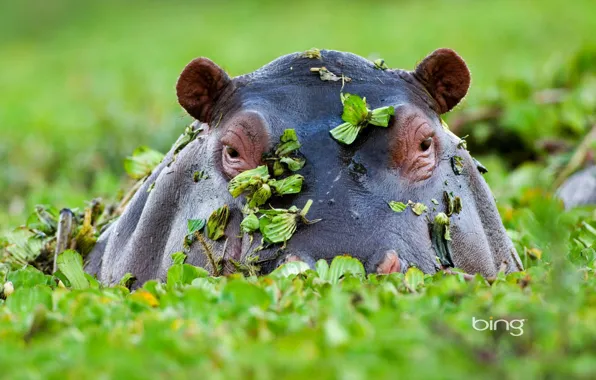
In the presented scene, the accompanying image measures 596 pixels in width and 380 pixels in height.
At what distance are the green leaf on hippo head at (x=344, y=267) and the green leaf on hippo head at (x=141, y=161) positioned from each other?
6.96 ft

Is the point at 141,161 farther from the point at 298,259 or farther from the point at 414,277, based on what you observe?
the point at 414,277

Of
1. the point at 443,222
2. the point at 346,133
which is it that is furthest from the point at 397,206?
the point at 346,133

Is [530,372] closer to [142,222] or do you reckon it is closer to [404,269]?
[404,269]

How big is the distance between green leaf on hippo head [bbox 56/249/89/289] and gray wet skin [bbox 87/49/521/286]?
363mm

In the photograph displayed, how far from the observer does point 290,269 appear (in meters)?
3.57

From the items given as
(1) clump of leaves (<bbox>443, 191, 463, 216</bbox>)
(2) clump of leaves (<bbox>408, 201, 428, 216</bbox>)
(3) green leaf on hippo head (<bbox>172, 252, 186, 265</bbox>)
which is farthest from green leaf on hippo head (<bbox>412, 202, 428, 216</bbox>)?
(3) green leaf on hippo head (<bbox>172, 252, 186, 265</bbox>)

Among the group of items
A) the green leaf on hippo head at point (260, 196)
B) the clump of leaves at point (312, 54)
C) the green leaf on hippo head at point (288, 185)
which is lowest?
the green leaf on hippo head at point (260, 196)

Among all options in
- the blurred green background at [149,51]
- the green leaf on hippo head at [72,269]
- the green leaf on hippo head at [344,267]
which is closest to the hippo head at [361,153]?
the green leaf on hippo head at [344,267]

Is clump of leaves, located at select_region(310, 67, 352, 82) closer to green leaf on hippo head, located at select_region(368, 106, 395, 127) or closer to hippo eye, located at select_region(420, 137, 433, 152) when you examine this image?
green leaf on hippo head, located at select_region(368, 106, 395, 127)

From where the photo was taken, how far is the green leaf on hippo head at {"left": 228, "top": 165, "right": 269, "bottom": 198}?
13.0 ft

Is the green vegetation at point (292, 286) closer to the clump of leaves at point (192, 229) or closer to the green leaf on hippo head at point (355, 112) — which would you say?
the clump of leaves at point (192, 229)

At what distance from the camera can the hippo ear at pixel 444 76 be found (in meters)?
4.49

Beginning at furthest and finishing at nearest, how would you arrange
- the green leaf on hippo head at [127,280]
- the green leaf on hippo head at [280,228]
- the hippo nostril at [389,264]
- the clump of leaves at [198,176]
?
1. the green leaf on hippo head at [127,280]
2. the clump of leaves at [198,176]
3. the green leaf on hippo head at [280,228]
4. the hippo nostril at [389,264]

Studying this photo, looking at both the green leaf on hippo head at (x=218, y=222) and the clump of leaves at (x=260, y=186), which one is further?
the green leaf on hippo head at (x=218, y=222)
